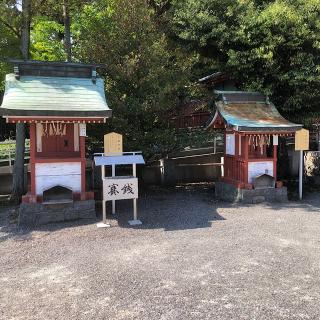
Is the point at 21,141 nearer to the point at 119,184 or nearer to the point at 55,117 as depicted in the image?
the point at 55,117

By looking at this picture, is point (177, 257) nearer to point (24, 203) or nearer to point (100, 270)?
point (100, 270)

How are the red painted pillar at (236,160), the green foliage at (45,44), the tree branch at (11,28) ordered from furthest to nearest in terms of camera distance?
1. the green foliage at (45,44)
2. the tree branch at (11,28)
3. the red painted pillar at (236,160)

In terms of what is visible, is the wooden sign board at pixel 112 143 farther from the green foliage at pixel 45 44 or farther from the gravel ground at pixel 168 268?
the green foliage at pixel 45 44

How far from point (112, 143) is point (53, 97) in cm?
207

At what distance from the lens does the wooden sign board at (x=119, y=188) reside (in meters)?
9.73

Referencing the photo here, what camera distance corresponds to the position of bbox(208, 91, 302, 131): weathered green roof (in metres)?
12.2

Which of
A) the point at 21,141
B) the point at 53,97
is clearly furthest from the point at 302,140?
the point at 21,141

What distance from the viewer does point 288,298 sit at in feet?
18.2

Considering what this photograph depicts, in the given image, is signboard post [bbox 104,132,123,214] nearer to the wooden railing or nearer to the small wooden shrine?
the small wooden shrine

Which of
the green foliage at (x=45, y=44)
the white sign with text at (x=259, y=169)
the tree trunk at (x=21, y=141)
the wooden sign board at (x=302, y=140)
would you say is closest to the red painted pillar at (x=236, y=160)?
the white sign with text at (x=259, y=169)

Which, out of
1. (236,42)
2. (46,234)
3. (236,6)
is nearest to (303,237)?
(46,234)

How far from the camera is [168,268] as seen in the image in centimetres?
681

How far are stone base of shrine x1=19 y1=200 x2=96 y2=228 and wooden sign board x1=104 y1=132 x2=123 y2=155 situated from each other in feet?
5.14

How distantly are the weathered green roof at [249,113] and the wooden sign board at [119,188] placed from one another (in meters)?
4.10
